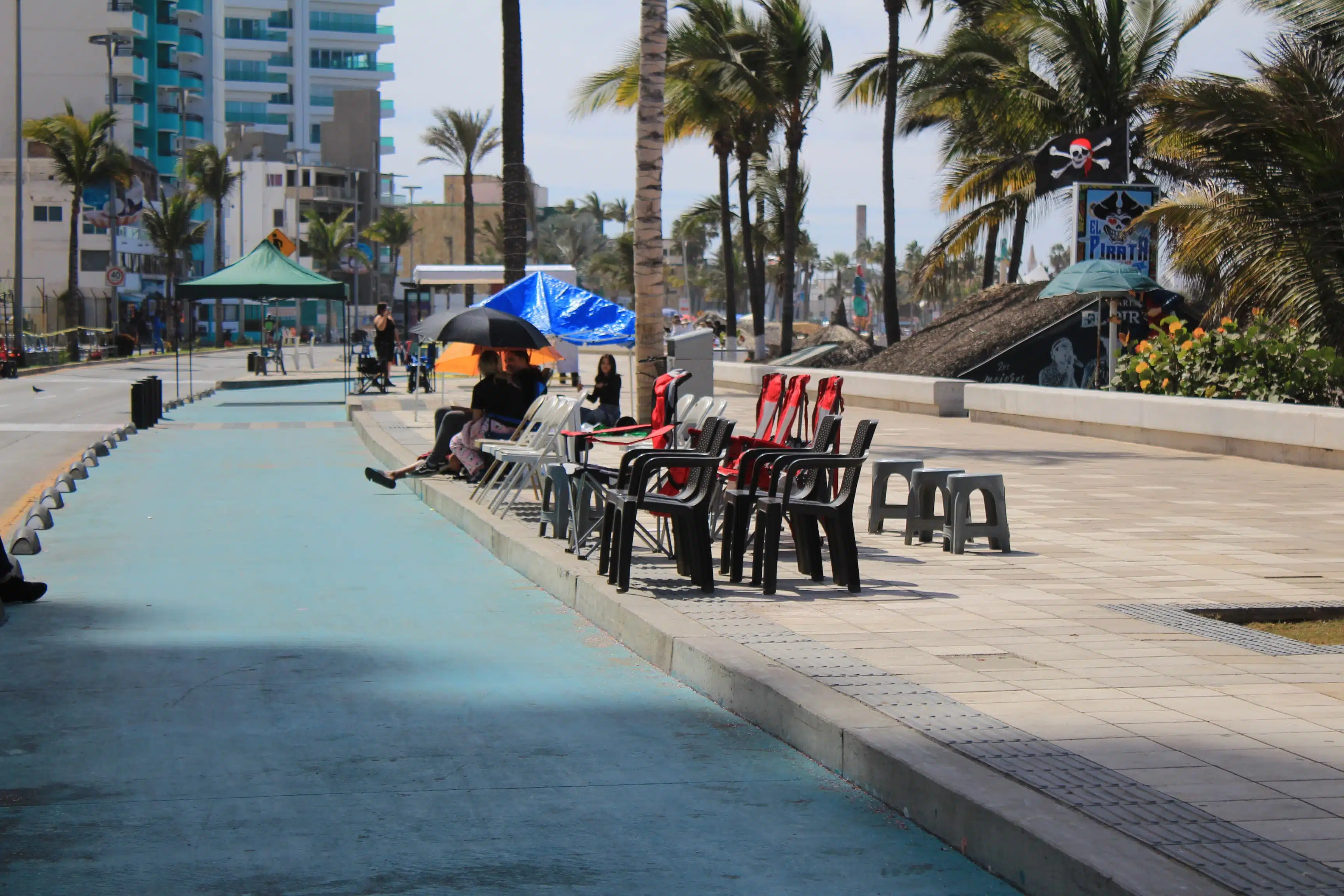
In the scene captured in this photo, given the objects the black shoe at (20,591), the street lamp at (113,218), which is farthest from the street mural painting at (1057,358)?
the street lamp at (113,218)

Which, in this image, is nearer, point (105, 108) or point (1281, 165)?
point (1281, 165)

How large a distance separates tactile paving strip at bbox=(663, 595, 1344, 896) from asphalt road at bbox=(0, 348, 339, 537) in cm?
862

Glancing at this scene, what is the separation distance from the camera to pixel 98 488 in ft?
53.5

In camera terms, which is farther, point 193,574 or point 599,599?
point 193,574

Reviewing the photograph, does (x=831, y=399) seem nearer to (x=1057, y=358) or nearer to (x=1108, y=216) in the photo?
(x=1108, y=216)

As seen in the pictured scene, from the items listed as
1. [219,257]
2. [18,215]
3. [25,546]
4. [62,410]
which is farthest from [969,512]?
[219,257]

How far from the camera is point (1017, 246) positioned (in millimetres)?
36250

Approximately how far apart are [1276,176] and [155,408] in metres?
17.6

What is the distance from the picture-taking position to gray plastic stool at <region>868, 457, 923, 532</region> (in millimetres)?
11523

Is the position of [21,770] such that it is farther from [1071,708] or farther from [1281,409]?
[1281,409]

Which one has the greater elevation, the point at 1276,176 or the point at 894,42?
the point at 894,42

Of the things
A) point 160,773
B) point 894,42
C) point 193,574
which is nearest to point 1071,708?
point 160,773

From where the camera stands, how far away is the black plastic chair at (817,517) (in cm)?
869

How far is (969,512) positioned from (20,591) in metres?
5.86
